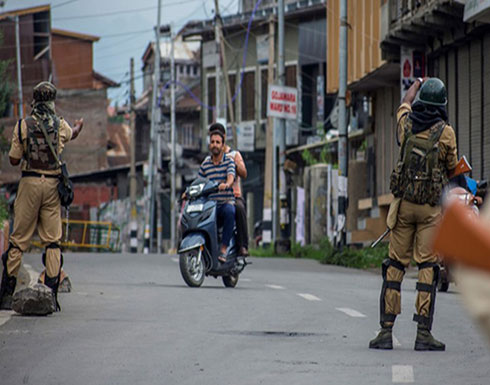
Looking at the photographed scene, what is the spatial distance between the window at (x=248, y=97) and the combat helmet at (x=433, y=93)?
45401 mm

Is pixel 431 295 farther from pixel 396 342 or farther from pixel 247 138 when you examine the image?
pixel 247 138

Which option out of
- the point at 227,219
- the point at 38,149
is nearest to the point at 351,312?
the point at 38,149

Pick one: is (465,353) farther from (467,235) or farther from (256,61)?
(256,61)

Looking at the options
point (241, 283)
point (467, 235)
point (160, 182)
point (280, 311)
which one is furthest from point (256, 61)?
point (467, 235)

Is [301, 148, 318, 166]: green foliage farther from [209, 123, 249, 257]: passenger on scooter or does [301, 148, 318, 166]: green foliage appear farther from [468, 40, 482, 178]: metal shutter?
[209, 123, 249, 257]: passenger on scooter

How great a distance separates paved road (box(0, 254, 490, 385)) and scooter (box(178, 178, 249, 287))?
28 cm

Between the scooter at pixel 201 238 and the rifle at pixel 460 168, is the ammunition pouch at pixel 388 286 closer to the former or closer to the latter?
the rifle at pixel 460 168

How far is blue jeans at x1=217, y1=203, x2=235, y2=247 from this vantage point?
46.8 ft

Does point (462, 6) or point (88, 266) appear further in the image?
point (462, 6)

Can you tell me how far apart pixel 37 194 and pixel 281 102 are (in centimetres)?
2395

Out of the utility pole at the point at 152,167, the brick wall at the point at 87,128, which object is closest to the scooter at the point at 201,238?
the utility pole at the point at 152,167

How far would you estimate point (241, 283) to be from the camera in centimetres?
1567

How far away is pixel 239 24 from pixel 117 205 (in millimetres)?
15127

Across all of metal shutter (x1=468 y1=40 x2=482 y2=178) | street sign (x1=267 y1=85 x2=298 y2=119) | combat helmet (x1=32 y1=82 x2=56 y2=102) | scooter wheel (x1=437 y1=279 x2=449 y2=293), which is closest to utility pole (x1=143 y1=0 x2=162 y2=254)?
street sign (x1=267 y1=85 x2=298 y2=119)
